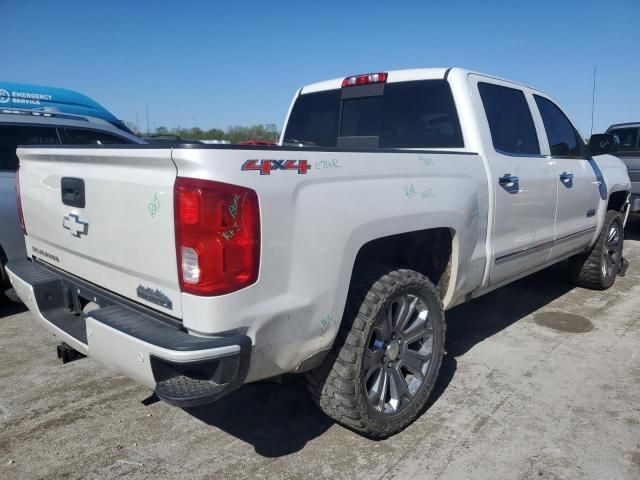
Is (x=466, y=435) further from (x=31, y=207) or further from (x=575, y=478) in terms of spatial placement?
(x=31, y=207)

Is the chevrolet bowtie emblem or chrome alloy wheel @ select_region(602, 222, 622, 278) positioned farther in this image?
chrome alloy wheel @ select_region(602, 222, 622, 278)

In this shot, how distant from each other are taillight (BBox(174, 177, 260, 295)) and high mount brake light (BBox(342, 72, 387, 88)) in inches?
89.7

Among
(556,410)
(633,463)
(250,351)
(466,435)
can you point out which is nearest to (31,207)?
(250,351)

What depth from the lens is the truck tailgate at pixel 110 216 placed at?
2084 millimetres

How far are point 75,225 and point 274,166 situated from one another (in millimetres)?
1140

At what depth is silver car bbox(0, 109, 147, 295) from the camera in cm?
460

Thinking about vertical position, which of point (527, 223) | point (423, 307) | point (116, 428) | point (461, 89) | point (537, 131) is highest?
point (461, 89)

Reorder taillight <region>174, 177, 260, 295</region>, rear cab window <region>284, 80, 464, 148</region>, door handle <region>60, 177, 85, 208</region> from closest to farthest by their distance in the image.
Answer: taillight <region>174, 177, 260, 295</region> → door handle <region>60, 177, 85, 208</region> → rear cab window <region>284, 80, 464, 148</region>

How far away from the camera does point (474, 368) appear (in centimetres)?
372

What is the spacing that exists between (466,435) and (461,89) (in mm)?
2146

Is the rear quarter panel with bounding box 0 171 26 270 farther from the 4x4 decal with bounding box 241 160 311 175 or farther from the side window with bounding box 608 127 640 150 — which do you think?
the side window with bounding box 608 127 640 150

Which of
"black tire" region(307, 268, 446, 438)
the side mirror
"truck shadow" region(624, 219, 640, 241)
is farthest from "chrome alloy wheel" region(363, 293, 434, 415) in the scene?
"truck shadow" region(624, 219, 640, 241)

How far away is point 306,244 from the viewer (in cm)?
220

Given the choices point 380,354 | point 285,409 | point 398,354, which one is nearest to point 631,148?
point 398,354
